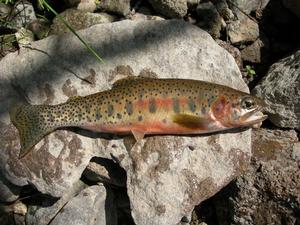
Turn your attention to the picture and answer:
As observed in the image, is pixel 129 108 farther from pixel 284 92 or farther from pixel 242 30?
pixel 242 30

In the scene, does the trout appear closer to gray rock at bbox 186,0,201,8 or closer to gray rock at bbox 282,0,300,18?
gray rock at bbox 186,0,201,8

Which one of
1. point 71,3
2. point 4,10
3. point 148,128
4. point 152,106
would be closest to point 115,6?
point 71,3

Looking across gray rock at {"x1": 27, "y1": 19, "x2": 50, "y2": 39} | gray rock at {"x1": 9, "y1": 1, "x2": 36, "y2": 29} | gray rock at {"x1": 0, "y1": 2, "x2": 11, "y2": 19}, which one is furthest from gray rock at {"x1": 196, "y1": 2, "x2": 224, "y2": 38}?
gray rock at {"x1": 0, "y1": 2, "x2": 11, "y2": 19}

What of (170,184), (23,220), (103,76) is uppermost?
(103,76)

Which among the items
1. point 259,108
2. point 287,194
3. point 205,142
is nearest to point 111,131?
point 205,142

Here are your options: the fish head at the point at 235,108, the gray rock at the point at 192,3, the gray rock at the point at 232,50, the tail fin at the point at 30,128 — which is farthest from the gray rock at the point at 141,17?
the tail fin at the point at 30,128

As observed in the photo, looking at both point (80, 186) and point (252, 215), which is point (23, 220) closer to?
point (80, 186)
